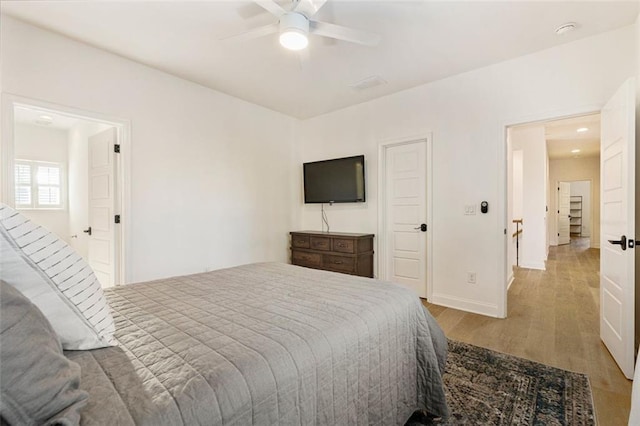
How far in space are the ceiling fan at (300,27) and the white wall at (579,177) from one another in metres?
9.12

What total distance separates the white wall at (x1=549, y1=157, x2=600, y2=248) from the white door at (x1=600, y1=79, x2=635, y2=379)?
24.1 ft

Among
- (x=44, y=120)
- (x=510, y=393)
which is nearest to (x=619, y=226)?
(x=510, y=393)

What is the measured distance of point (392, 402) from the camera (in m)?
1.38

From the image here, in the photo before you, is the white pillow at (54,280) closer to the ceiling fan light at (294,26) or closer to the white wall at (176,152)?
the ceiling fan light at (294,26)

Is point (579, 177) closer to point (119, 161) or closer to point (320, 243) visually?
point (320, 243)

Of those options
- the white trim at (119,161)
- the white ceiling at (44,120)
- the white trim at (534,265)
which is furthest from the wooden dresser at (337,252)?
the white ceiling at (44,120)

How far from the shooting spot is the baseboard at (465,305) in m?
3.22

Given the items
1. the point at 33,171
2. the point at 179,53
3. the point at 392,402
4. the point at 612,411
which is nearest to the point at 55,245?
the point at 392,402

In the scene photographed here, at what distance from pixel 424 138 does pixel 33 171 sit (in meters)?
6.12

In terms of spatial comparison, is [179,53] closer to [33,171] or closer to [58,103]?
[58,103]

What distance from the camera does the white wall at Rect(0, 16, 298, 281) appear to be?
8.52 ft

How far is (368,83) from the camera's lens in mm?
3637

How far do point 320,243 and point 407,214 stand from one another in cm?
129

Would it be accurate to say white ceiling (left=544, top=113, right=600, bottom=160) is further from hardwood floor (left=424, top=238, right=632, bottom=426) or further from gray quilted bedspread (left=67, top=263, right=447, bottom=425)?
gray quilted bedspread (left=67, top=263, right=447, bottom=425)
